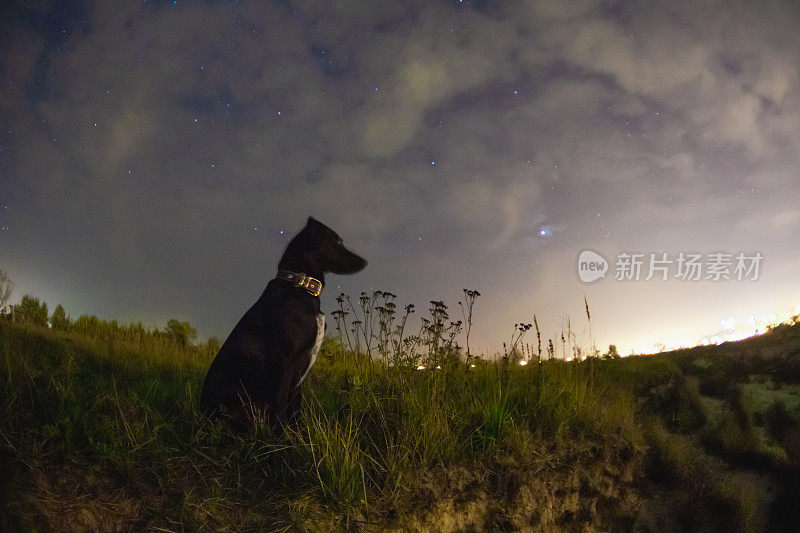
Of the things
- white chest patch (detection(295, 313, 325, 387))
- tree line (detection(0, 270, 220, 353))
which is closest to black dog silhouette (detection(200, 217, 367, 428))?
white chest patch (detection(295, 313, 325, 387))

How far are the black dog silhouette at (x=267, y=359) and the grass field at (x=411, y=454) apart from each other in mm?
173

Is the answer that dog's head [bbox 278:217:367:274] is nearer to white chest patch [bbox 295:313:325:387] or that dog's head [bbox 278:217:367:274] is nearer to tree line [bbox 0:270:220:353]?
white chest patch [bbox 295:313:325:387]

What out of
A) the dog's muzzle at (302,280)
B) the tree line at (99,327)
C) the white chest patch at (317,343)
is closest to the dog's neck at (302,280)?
the dog's muzzle at (302,280)

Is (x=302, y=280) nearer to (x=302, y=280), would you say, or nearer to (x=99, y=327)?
(x=302, y=280)

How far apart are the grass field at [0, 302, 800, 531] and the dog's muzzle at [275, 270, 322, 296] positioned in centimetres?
59

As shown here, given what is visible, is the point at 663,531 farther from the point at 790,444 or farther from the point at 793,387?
the point at 793,387

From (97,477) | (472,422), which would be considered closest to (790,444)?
(472,422)

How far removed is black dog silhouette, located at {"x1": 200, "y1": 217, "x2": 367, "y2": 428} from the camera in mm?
3404

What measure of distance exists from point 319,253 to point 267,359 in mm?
992

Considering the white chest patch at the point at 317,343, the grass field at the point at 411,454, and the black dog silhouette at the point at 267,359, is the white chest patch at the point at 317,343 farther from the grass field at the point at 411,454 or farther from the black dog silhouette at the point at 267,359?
the grass field at the point at 411,454

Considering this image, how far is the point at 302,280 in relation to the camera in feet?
12.2

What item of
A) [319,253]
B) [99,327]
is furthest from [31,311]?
[319,253]

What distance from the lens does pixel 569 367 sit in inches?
181

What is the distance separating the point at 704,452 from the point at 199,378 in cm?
529
